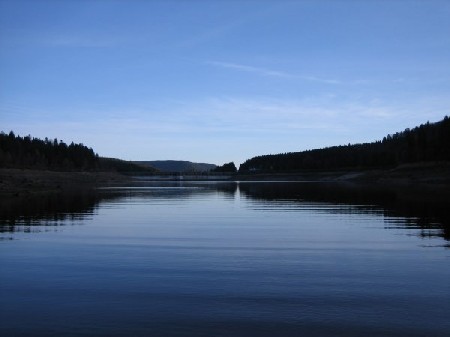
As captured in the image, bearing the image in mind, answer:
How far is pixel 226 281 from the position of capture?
Answer: 14148 millimetres

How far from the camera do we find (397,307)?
11430 mm

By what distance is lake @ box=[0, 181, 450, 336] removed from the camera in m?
10.3

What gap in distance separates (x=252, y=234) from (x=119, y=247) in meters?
7.43

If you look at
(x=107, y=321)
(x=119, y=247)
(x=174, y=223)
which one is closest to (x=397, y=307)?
(x=107, y=321)

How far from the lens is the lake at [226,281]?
10297 millimetres

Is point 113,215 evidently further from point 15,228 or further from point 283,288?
point 283,288

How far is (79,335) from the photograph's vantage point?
31.7ft

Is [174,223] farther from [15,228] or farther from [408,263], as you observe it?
[408,263]

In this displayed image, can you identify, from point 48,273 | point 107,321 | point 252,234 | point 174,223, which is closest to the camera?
point 107,321

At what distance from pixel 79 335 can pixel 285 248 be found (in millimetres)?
11912

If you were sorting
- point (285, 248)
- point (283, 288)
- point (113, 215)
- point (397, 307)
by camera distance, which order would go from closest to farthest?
point (397, 307) < point (283, 288) < point (285, 248) < point (113, 215)

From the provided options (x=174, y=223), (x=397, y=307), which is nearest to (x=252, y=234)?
(x=174, y=223)

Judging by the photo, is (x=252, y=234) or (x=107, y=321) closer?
(x=107, y=321)

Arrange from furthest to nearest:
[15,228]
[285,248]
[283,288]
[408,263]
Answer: [15,228] < [285,248] < [408,263] < [283,288]
